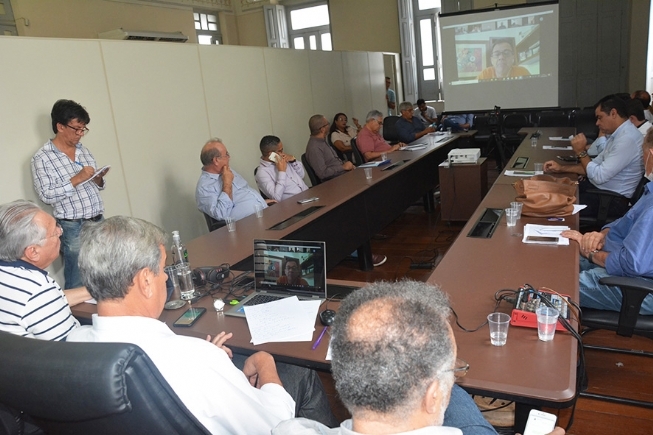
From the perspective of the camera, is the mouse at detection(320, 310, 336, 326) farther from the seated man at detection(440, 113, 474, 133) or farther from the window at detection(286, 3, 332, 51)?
the window at detection(286, 3, 332, 51)

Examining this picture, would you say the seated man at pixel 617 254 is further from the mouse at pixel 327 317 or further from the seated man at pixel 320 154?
the seated man at pixel 320 154

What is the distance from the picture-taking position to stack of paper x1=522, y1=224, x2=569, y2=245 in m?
2.24

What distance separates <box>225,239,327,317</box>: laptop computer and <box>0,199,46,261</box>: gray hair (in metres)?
0.74

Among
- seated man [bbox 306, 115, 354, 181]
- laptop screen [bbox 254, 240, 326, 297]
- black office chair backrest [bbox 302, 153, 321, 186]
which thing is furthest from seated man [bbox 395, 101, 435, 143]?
laptop screen [bbox 254, 240, 326, 297]

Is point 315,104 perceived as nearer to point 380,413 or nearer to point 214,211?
point 214,211

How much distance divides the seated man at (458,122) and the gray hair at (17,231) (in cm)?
715

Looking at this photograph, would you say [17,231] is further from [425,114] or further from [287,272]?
[425,114]

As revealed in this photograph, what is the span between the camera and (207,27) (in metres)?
11.1

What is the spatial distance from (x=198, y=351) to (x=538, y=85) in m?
7.74

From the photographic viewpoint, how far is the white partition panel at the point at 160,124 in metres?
4.04

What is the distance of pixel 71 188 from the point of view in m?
3.19

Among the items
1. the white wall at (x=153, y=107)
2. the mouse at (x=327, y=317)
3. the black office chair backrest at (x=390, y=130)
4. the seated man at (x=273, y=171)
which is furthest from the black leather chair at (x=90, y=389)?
the black office chair backrest at (x=390, y=130)

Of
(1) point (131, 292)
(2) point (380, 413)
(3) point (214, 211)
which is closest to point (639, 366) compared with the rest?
(2) point (380, 413)

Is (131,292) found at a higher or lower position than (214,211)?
higher
